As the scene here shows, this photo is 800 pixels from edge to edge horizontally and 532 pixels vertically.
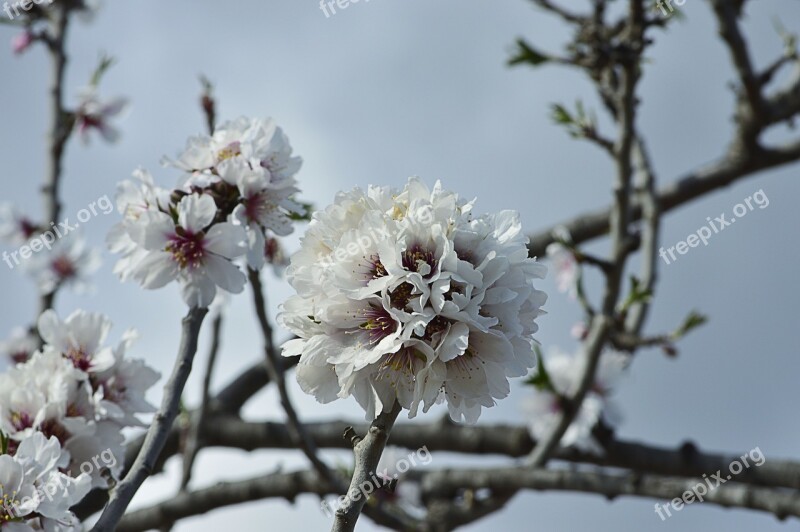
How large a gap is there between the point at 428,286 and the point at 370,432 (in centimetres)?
26

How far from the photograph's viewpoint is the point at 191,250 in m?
2.04

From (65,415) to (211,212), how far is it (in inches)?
23.6

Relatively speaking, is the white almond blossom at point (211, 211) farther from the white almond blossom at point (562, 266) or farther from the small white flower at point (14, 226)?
the small white flower at point (14, 226)

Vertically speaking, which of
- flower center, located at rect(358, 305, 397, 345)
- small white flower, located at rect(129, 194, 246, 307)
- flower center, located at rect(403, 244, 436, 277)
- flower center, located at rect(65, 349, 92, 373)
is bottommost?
flower center, located at rect(358, 305, 397, 345)

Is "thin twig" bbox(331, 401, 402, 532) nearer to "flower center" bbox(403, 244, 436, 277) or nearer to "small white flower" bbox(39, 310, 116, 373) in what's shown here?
"flower center" bbox(403, 244, 436, 277)

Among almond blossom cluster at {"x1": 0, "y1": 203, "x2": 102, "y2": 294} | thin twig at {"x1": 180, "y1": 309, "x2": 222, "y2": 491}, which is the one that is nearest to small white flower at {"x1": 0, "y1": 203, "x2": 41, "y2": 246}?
almond blossom cluster at {"x1": 0, "y1": 203, "x2": 102, "y2": 294}

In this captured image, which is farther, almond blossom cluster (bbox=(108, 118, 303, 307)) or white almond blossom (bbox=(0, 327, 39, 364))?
white almond blossom (bbox=(0, 327, 39, 364))

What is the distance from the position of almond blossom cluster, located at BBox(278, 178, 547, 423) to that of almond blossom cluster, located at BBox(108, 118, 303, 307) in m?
0.49

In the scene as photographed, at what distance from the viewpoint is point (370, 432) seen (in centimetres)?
142

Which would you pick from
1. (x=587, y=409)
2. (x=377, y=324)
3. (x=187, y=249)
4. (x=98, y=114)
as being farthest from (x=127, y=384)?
(x=98, y=114)

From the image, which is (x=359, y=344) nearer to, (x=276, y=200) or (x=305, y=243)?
(x=305, y=243)

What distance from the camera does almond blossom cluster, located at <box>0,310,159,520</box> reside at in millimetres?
1682

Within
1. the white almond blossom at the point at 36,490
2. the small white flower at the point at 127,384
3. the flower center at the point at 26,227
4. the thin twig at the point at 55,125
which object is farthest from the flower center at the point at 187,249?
the flower center at the point at 26,227

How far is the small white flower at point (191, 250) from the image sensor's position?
1978 millimetres
